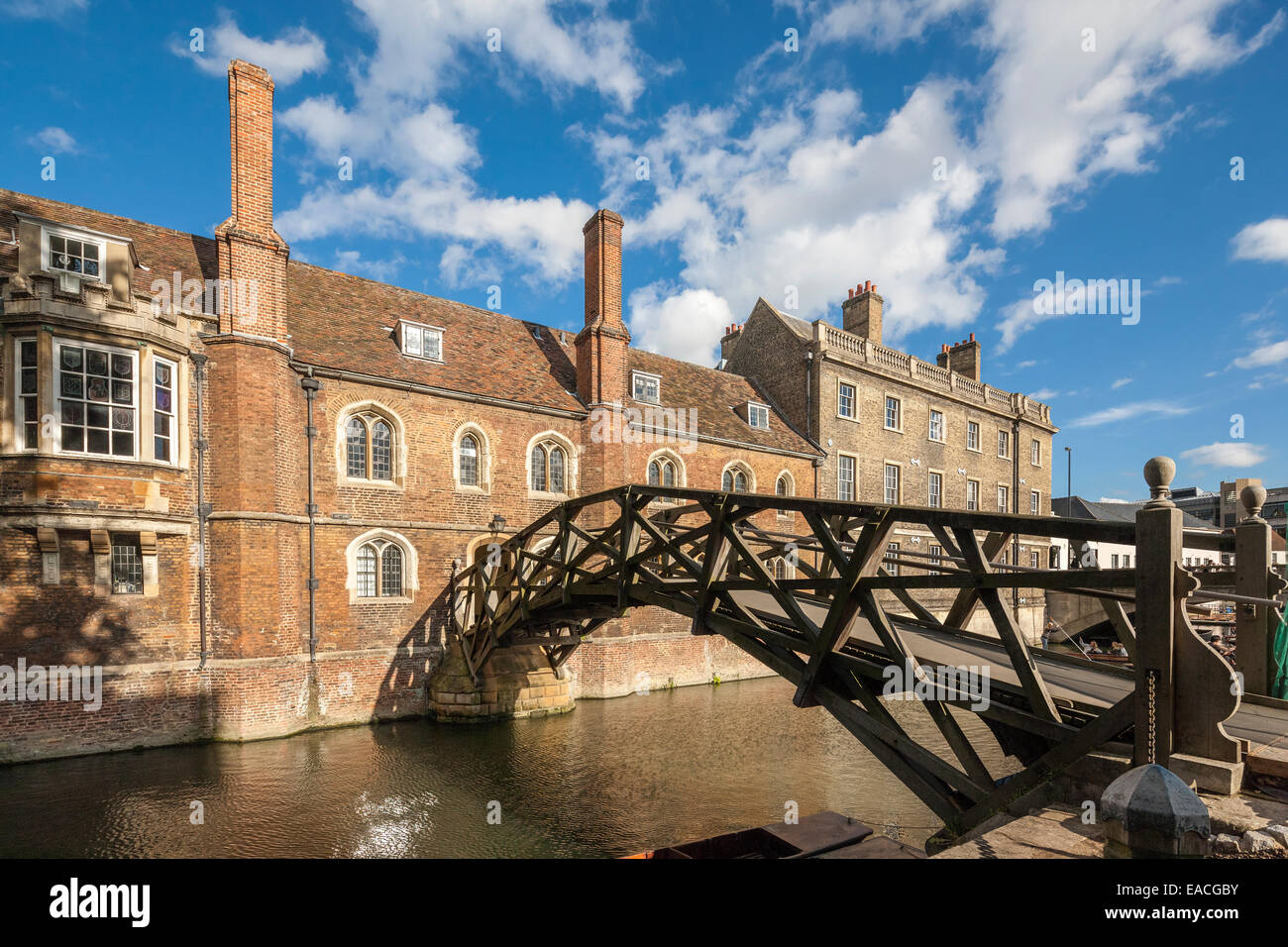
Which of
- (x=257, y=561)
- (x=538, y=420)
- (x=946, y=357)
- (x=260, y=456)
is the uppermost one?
(x=946, y=357)

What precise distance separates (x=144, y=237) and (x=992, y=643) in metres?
19.6

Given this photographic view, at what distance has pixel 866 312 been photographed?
2714 centimetres

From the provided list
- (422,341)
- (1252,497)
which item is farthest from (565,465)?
(1252,497)

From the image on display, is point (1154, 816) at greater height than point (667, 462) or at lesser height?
lesser

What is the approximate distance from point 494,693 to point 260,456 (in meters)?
7.60

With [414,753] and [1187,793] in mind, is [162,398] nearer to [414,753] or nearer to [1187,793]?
[414,753]

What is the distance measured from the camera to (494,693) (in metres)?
15.5

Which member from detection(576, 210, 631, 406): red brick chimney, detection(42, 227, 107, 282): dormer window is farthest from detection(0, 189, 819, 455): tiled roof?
detection(576, 210, 631, 406): red brick chimney

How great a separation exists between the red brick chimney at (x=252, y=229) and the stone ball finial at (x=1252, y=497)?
1630 centimetres

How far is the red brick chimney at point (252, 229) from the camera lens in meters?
13.8

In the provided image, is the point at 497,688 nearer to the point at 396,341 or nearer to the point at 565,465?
the point at 565,465
